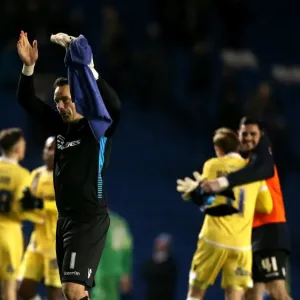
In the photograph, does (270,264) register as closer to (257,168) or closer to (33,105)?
(257,168)

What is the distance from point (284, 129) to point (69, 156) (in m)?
9.94

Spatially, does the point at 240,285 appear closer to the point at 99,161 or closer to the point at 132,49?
the point at 99,161

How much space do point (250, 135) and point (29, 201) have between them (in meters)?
2.16

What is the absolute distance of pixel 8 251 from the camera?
34.3ft

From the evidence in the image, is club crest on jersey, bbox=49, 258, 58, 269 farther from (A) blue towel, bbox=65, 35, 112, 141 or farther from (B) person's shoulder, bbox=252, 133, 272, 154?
(A) blue towel, bbox=65, 35, 112, 141

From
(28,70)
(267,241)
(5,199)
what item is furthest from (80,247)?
(267,241)

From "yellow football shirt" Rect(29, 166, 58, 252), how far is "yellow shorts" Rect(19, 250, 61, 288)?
0.07 metres

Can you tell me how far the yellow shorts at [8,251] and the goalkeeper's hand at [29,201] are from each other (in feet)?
1.25

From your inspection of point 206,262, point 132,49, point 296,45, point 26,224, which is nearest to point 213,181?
point 206,262

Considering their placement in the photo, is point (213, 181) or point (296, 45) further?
point (296, 45)

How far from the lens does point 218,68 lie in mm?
19656

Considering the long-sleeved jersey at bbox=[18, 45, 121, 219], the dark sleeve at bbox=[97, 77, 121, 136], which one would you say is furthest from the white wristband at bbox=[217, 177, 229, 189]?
the dark sleeve at bbox=[97, 77, 121, 136]

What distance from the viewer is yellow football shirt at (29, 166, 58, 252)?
10453mm

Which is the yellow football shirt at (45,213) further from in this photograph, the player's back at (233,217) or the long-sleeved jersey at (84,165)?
the long-sleeved jersey at (84,165)
